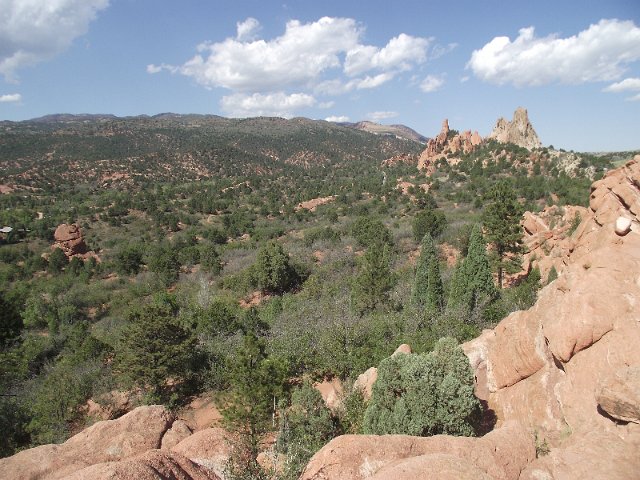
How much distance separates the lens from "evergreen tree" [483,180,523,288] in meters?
28.0

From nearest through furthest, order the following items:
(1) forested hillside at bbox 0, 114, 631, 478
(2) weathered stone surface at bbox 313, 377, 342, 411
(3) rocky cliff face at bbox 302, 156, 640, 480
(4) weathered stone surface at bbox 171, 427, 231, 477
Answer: (3) rocky cliff face at bbox 302, 156, 640, 480, (4) weathered stone surface at bbox 171, 427, 231, 477, (2) weathered stone surface at bbox 313, 377, 342, 411, (1) forested hillside at bbox 0, 114, 631, 478

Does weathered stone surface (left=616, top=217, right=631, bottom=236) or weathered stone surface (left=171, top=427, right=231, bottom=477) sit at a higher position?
weathered stone surface (left=616, top=217, right=631, bottom=236)

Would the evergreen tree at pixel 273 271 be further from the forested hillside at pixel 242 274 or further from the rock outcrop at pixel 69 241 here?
the rock outcrop at pixel 69 241

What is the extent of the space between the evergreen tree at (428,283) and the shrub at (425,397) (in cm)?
1398

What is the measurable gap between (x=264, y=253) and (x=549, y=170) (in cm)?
4940

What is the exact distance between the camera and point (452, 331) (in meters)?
18.4

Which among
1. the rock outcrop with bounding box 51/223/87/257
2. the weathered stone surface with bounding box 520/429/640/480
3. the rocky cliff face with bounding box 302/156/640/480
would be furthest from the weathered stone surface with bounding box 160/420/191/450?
the rock outcrop with bounding box 51/223/87/257

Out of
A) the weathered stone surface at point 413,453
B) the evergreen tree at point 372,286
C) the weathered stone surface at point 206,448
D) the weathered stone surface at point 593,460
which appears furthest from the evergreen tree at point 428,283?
the weathered stone surface at point 593,460

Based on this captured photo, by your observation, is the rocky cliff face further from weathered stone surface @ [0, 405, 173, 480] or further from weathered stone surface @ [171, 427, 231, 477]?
weathered stone surface @ [0, 405, 173, 480]

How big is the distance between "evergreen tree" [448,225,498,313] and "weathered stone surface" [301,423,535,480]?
51.6 ft

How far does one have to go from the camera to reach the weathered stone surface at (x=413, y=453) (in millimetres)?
7305

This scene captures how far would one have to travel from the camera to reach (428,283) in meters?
26.3

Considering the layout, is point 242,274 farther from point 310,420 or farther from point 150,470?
point 150,470

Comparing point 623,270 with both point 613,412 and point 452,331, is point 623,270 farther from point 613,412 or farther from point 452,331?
point 452,331
